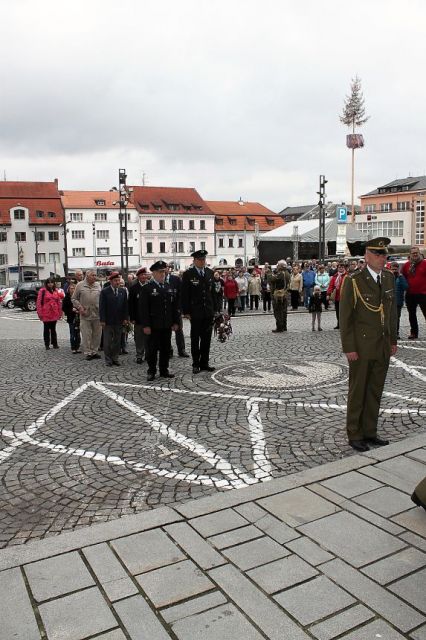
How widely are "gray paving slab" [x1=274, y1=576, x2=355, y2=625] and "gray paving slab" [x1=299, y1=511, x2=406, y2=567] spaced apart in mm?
300

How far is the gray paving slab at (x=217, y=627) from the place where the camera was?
252cm

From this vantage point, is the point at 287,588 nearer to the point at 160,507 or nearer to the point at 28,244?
the point at 160,507

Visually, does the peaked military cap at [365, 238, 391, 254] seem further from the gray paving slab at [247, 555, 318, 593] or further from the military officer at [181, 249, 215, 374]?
the military officer at [181, 249, 215, 374]

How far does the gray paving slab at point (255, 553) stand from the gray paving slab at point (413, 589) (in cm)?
65

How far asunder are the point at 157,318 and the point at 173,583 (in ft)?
19.2

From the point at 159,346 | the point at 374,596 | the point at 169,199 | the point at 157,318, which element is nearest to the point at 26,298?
the point at 159,346

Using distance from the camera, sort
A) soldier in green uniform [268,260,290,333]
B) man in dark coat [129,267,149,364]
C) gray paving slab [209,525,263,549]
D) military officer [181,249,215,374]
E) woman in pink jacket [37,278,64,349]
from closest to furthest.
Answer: gray paving slab [209,525,263,549]
military officer [181,249,215,374]
man in dark coat [129,267,149,364]
woman in pink jacket [37,278,64,349]
soldier in green uniform [268,260,290,333]

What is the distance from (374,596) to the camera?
9.13 ft

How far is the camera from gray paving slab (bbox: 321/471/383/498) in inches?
157

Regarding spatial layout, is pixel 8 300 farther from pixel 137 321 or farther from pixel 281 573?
pixel 281 573

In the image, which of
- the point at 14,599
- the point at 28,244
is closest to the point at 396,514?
the point at 14,599

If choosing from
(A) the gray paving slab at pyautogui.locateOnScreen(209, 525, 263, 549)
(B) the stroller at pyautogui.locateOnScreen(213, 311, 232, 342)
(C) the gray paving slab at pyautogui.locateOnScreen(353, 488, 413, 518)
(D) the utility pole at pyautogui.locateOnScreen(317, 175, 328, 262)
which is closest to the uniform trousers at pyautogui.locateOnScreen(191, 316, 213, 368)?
(B) the stroller at pyautogui.locateOnScreen(213, 311, 232, 342)

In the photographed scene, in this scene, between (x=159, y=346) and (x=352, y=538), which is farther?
(x=159, y=346)

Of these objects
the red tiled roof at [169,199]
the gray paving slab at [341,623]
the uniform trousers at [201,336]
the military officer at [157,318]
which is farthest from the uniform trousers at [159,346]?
the red tiled roof at [169,199]
